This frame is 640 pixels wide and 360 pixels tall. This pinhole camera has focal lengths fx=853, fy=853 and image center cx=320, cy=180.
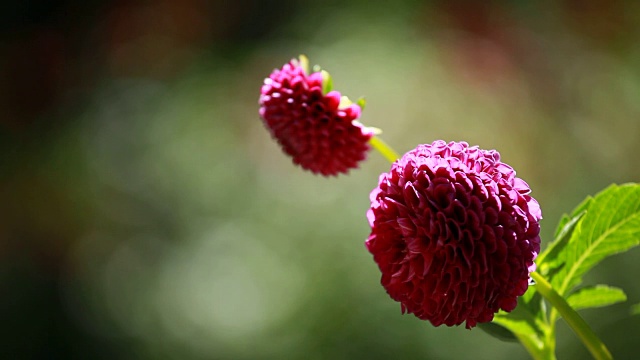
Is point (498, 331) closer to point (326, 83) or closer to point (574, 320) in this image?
point (574, 320)

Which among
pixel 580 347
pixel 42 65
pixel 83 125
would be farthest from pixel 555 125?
pixel 42 65

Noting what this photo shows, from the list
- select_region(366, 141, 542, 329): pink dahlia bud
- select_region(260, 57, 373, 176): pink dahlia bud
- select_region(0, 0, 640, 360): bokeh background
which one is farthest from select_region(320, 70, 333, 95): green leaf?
select_region(0, 0, 640, 360): bokeh background

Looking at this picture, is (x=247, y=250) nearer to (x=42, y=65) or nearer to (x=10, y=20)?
(x=42, y=65)

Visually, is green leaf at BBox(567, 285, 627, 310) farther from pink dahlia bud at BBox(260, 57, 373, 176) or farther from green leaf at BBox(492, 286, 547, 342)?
pink dahlia bud at BBox(260, 57, 373, 176)

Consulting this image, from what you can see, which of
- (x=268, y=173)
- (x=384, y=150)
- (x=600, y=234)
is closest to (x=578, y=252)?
(x=600, y=234)

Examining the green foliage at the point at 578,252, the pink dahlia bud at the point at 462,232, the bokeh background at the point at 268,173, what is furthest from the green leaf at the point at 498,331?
the bokeh background at the point at 268,173
